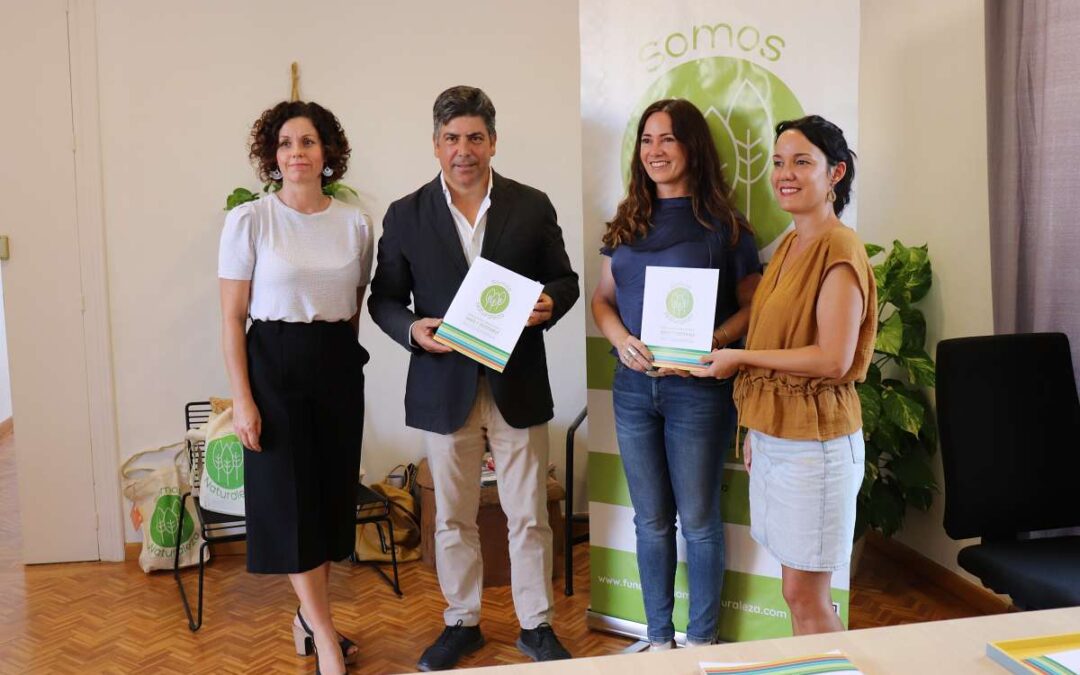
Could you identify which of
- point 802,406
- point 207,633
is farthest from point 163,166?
point 802,406

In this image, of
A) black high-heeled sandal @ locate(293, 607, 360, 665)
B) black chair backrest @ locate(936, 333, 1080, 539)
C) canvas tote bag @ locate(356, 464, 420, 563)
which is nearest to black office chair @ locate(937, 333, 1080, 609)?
black chair backrest @ locate(936, 333, 1080, 539)

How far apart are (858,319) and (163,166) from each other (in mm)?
2992

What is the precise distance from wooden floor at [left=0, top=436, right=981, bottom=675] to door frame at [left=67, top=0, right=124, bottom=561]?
0.95 feet

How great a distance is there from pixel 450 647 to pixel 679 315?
130 centimetres

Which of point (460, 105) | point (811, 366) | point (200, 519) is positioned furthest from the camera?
point (200, 519)

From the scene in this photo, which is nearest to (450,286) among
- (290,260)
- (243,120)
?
(290,260)

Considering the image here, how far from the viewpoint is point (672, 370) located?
2461 mm

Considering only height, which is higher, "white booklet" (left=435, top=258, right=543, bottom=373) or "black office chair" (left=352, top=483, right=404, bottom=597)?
"white booklet" (left=435, top=258, right=543, bottom=373)

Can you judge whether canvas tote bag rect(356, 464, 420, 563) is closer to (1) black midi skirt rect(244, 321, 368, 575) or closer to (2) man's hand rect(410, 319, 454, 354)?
(1) black midi skirt rect(244, 321, 368, 575)

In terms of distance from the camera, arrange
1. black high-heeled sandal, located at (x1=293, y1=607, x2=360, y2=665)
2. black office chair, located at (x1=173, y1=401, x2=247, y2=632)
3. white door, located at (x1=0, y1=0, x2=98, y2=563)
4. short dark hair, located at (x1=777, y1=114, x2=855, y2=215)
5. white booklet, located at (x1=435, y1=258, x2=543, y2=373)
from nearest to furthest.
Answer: short dark hair, located at (x1=777, y1=114, x2=855, y2=215)
white booklet, located at (x1=435, y1=258, x2=543, y2=373)
black high-heeled sandal, located at (x1=293, y1=607, x2=360, y2=665)
black office chair, located at (x1=173, y1=401, x2=247, y2=632)
white door, located at (x1=0, y1=0, x2=98, y2=563)

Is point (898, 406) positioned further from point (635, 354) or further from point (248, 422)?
point (248, 422)

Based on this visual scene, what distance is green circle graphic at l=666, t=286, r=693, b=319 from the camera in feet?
8.00

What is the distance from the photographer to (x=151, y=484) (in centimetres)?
377

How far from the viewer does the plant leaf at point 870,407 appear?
3.09 metres
